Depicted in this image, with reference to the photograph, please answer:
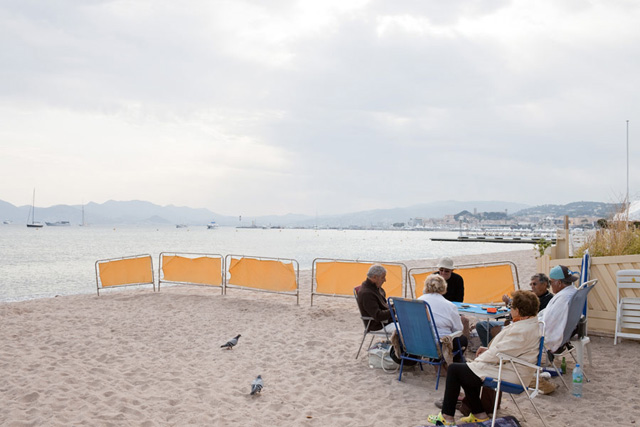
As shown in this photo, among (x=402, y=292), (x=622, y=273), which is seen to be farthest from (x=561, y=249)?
(x=622, y=273)

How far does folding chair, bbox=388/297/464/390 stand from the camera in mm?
5017

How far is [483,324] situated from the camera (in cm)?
602

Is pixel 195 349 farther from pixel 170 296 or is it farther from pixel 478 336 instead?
pixel 170 296

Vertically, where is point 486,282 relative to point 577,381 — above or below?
above

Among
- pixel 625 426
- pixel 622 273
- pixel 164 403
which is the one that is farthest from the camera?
pixel 622 273

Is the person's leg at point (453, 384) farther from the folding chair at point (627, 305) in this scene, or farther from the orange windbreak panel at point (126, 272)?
the orange windbreak panel at point (126, 272)

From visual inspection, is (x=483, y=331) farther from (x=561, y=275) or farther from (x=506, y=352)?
(x=506, y=352)

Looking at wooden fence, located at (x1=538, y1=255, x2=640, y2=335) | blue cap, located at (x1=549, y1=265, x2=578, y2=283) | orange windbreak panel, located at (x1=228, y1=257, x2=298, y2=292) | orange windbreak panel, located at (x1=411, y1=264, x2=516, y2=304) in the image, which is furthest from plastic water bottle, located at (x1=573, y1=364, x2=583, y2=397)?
orange windbreak panel, located at (x1=228, y1=257, x2=298, y2=292)

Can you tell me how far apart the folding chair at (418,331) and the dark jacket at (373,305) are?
2.10 feet

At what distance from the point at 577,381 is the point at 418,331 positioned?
163cm

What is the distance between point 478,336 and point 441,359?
5.04 ft

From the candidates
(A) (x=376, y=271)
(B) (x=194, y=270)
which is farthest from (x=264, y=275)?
(A) (x=376, y=271)

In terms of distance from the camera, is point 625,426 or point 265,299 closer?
point 625,426

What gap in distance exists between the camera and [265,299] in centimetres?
1191
